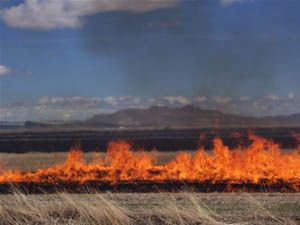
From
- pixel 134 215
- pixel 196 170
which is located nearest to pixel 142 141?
pixel 196 170

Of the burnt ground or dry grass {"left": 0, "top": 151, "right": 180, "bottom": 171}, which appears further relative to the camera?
the burnt ground

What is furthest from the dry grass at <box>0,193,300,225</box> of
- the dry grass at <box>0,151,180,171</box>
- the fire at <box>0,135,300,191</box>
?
the dry grass at <box>0,151,180,171</box>

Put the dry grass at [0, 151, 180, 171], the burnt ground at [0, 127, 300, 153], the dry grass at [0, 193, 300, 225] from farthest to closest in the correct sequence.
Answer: the burnt ground at [0, 127, 300, 153] < the dry grass at [0, 151, 180, 171] < the dry grass at [0, 193, 300, 225]

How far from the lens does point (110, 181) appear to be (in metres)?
24.0

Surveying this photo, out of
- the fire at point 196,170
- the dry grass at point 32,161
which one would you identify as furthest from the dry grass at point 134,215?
the dry grass at point 32,161

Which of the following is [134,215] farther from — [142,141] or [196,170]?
[142,141]

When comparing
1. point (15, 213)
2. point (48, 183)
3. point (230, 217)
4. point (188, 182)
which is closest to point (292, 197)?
point (230, 217)

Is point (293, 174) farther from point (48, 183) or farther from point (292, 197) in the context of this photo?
point (48, 183)

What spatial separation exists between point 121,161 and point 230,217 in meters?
11.9

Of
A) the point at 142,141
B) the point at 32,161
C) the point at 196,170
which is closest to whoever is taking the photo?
the point at 196,170

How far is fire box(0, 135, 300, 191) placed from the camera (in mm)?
22609

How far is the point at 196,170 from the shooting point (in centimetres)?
2347

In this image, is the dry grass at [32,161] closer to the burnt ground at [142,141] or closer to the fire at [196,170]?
the fire at [196,170]

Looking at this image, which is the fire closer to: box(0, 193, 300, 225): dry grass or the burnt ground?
box(0, 193, 300, 225): dry grass
